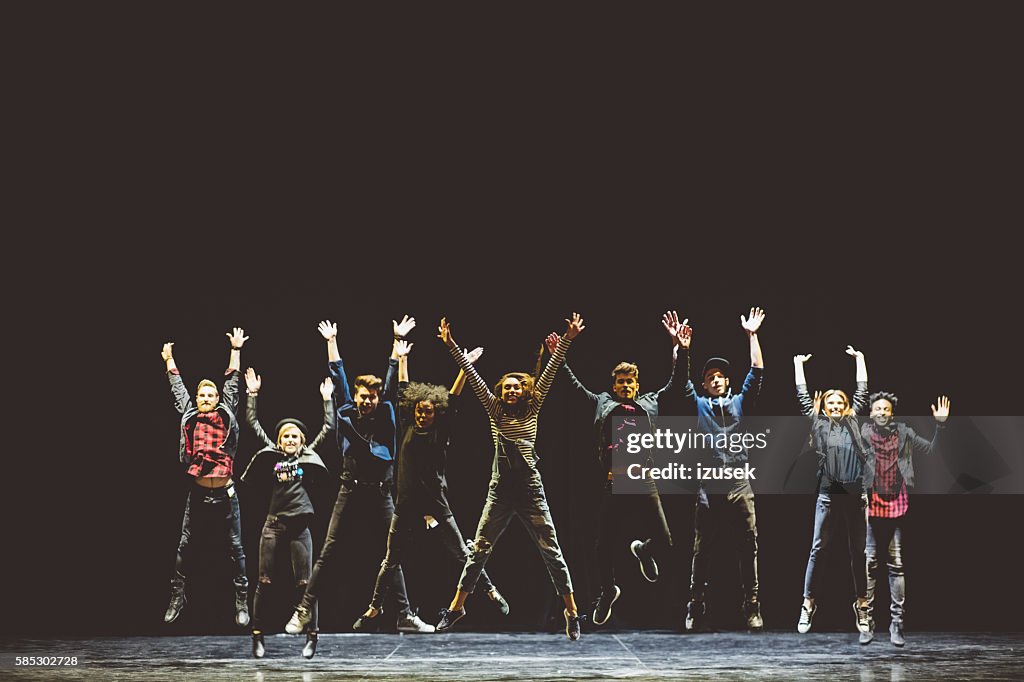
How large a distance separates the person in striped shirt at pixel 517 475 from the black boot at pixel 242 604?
1.59m

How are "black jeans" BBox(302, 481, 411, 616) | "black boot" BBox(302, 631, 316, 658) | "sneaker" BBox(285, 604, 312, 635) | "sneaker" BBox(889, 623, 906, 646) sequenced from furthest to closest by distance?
"black jeans" BBox(302, 481, 411, 616) → "sneaker" BBox(889, 623, 906, 646) → "sneaker" BBox(285, 604, 312, 635) → "black boot" BBox(302, 631, 316, 658)

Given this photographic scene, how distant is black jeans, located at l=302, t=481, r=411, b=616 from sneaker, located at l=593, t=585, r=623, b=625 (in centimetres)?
143

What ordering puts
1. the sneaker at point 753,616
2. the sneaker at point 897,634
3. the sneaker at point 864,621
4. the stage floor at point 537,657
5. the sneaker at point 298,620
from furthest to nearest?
the sneaker at point 753,616
the sneaker at point 864,621
the sneaker at point 897,634
the sneaker at point 298,620
the stage floor at point 537,657

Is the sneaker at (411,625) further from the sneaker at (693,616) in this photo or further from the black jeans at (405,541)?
the sneaker at (693,616)

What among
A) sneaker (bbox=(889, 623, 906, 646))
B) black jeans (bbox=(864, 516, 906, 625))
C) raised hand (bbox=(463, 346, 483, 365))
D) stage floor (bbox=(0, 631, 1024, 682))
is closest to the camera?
stage floor (bbox=(0, 631, 1024, 682))

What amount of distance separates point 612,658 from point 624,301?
2.90m

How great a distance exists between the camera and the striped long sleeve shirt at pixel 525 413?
30.2 feet

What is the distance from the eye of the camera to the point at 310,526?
8.96 meters

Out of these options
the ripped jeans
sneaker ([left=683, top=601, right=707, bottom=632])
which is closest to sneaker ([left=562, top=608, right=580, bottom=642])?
the ripped jeans

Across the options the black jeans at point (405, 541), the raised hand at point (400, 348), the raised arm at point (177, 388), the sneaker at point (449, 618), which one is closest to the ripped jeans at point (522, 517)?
the black jeans at point (405, 541)

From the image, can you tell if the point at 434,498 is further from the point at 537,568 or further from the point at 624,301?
the point at 624,301

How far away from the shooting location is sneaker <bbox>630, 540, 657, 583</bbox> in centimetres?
965

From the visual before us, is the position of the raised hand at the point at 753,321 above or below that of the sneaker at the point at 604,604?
above

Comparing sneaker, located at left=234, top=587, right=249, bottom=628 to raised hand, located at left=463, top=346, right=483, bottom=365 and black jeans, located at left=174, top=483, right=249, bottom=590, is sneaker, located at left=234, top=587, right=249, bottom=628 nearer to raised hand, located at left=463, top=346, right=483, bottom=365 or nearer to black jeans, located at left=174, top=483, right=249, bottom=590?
black jeans, located at left=174, top=483, right=249, bottom=590
